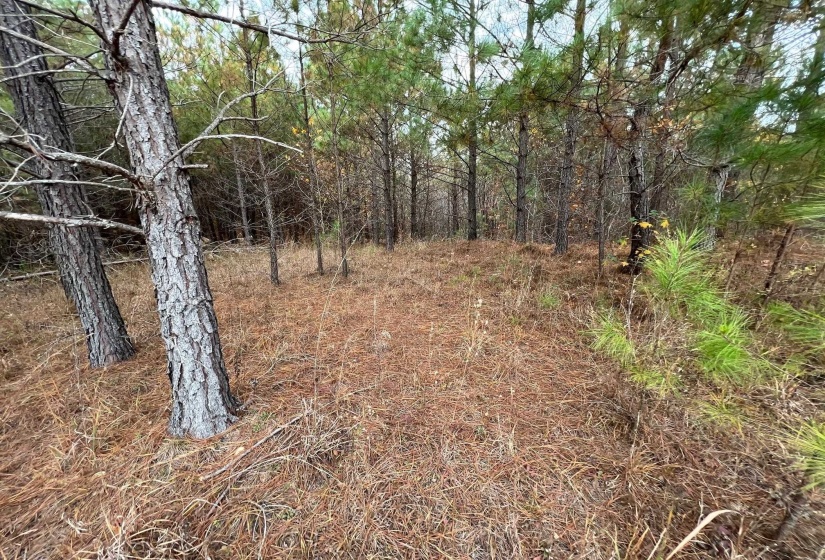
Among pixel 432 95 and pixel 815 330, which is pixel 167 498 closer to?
pixel 815 330

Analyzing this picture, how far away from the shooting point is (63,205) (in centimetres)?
237

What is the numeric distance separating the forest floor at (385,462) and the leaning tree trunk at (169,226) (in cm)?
23

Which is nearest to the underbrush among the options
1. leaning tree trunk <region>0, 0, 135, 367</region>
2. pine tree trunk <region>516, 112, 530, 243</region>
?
leaning tree trunk <region>0, 0, 135, 367</region>

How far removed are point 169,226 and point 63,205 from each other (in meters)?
1.74

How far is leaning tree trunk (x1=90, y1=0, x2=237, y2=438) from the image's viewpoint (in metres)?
1.41

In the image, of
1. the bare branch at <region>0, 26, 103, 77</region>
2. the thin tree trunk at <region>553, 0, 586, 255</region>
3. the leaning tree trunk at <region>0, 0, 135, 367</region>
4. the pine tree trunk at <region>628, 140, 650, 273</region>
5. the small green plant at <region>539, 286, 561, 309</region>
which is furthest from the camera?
the pine tree trunk at <region>628, 140, 650, 273</region>

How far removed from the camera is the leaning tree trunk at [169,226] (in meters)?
1.41

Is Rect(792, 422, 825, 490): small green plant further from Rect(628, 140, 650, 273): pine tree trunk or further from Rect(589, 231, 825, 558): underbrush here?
Rect(628, 140, 650, 273): pine tree trunk

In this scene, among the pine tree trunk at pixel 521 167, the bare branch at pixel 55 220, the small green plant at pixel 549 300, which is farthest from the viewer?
the pine tree trunk at pixel 521 167

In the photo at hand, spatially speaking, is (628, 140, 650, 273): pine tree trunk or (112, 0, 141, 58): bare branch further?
(628, 140, 650, 273): pine tree trunk

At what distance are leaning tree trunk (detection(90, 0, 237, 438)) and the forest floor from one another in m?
0.23

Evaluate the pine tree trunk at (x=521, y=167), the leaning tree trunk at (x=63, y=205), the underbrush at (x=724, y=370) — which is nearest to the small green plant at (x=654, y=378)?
the underbrush at (x=724, y=370)

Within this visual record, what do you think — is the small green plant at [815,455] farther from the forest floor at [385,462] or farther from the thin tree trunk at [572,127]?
the thin tree trunk at [572,127]

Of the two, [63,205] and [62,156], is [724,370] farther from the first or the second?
[63,205]
